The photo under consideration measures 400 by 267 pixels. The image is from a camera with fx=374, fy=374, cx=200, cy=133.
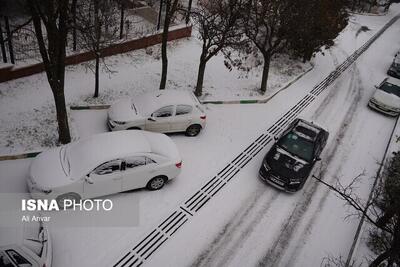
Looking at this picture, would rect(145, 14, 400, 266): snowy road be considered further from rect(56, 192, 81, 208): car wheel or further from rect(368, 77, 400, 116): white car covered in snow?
rect(56, 192, 81, 208): car wheel

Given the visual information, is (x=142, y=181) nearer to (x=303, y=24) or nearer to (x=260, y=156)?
(x=260, y=156)

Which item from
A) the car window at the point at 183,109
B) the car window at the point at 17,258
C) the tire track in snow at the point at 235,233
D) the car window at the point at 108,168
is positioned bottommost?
the tire track in snow at the point at 235,233

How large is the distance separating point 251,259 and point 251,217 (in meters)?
1.65

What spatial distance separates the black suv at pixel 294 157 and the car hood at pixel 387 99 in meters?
6.40

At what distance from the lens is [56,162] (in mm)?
11547

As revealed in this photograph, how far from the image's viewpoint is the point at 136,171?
11859 millimetres

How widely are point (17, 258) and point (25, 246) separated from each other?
0.30m

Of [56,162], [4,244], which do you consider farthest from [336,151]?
[4,244]

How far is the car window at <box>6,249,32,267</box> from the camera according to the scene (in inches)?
341

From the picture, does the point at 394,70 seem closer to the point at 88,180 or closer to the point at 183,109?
the point at 183,109

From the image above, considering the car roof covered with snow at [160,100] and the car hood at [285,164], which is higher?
the car roof covered with snow at [160,100]

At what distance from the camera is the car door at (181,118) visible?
1475 cm

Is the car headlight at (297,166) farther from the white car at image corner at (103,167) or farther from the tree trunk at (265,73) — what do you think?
the tree trunk at (265,73)

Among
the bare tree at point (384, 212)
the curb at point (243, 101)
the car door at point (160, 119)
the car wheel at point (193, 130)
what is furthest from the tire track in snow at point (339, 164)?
the car door at point (160, 119)
